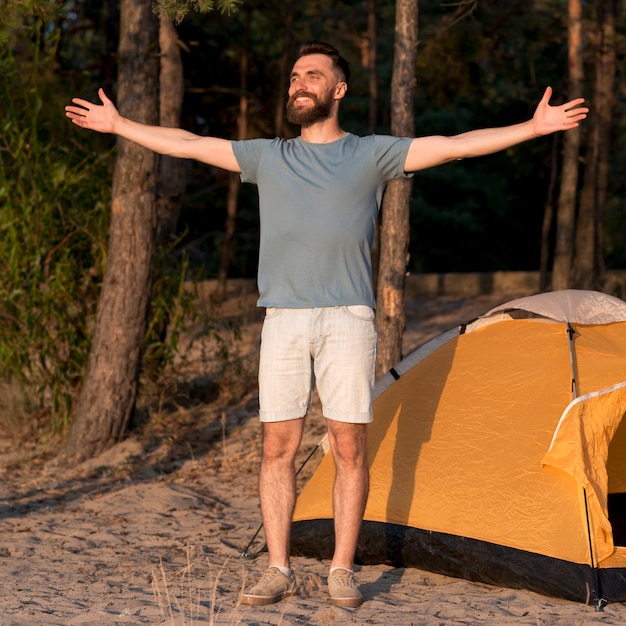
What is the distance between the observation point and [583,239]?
14.6 meters

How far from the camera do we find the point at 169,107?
10555 mm

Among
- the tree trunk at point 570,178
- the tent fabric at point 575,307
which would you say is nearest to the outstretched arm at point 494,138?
the tent fabric at point 575,307

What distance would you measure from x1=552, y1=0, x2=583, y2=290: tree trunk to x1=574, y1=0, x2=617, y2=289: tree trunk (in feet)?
4.12

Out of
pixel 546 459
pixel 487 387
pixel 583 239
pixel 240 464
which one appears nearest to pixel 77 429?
pixel 240 464

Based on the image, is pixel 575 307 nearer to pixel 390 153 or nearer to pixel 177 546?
pixel 390 153

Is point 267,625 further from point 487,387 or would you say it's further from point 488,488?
point 487,387

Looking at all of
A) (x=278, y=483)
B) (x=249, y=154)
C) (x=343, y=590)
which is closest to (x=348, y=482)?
(x=278, y=483)

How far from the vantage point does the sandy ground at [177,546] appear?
15.8ft

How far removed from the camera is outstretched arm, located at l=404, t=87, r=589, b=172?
4.36 meters

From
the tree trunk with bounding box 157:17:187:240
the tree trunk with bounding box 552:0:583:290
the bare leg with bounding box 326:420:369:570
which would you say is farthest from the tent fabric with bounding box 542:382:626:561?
the tree trunk with bounding box 552:0:583:290

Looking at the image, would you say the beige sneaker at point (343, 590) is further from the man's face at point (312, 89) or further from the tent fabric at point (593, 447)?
the man's face at point (312, 89)

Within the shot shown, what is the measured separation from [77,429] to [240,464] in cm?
126

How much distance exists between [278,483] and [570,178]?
29.7ft

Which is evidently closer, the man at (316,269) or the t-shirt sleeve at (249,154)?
the man at (316,269)
